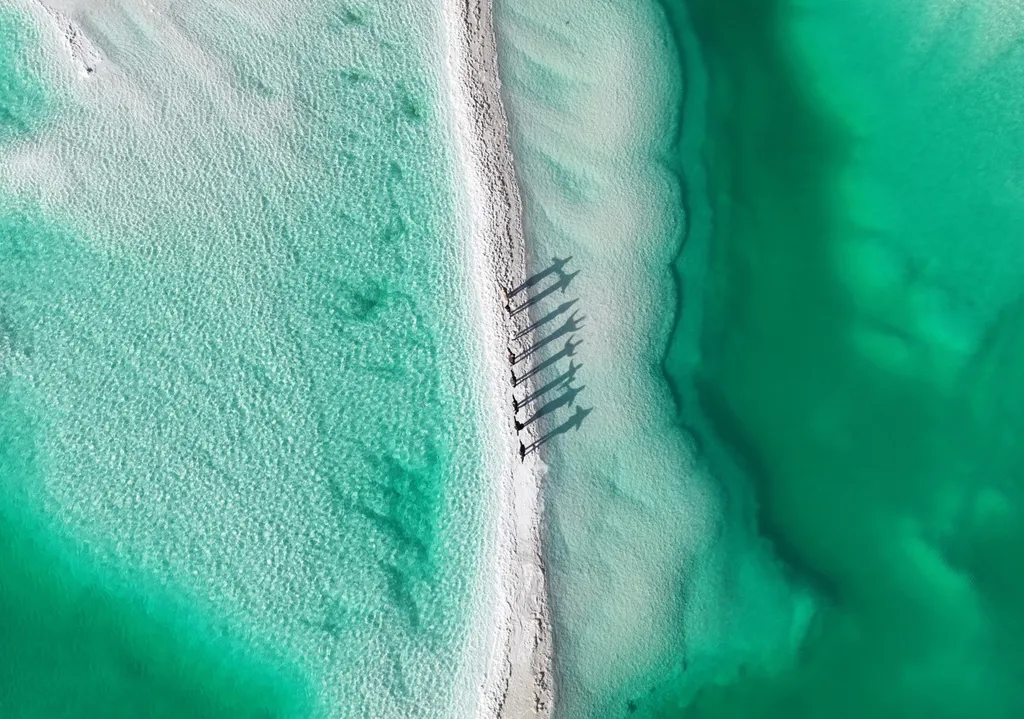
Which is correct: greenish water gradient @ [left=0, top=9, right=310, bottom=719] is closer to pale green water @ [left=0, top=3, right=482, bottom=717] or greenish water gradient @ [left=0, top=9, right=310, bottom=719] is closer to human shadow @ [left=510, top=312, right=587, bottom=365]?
pale green water @ [left=0, top=3, right=482, bottom=717]

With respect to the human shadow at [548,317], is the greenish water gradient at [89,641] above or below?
below

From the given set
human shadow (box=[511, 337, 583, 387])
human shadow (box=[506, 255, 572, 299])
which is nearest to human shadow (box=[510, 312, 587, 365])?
human shadow (box=[511, 337, 583, 387])

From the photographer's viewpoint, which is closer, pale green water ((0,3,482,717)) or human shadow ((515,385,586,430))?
pale green water ((0,3,482,717))

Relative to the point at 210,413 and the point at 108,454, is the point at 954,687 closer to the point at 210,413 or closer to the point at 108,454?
the point at 210,413

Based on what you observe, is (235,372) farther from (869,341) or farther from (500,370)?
(869,341)

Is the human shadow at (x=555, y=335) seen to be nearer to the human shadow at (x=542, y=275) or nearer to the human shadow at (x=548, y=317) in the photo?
the human shadow at (x=548, y=317)

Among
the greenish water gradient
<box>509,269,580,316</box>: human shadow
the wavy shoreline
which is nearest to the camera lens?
the wavy shoreline

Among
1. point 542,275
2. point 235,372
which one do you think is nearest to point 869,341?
point 542,275

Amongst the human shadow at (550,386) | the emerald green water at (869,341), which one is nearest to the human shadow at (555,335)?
the human shadow at (550,386)

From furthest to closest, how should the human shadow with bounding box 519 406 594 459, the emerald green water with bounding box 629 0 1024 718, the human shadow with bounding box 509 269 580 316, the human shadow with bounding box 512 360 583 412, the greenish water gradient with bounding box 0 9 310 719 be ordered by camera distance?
the human shadow with bounding box 509 269 580 316 → the human shadow with bounding box 512 360 583 412 → the human shadow with bounding box 519 406 594 459 → the emerald green water with bounding box 629 0 1024 718 → the greenish water gradient with bounding box 0 9 310 719
